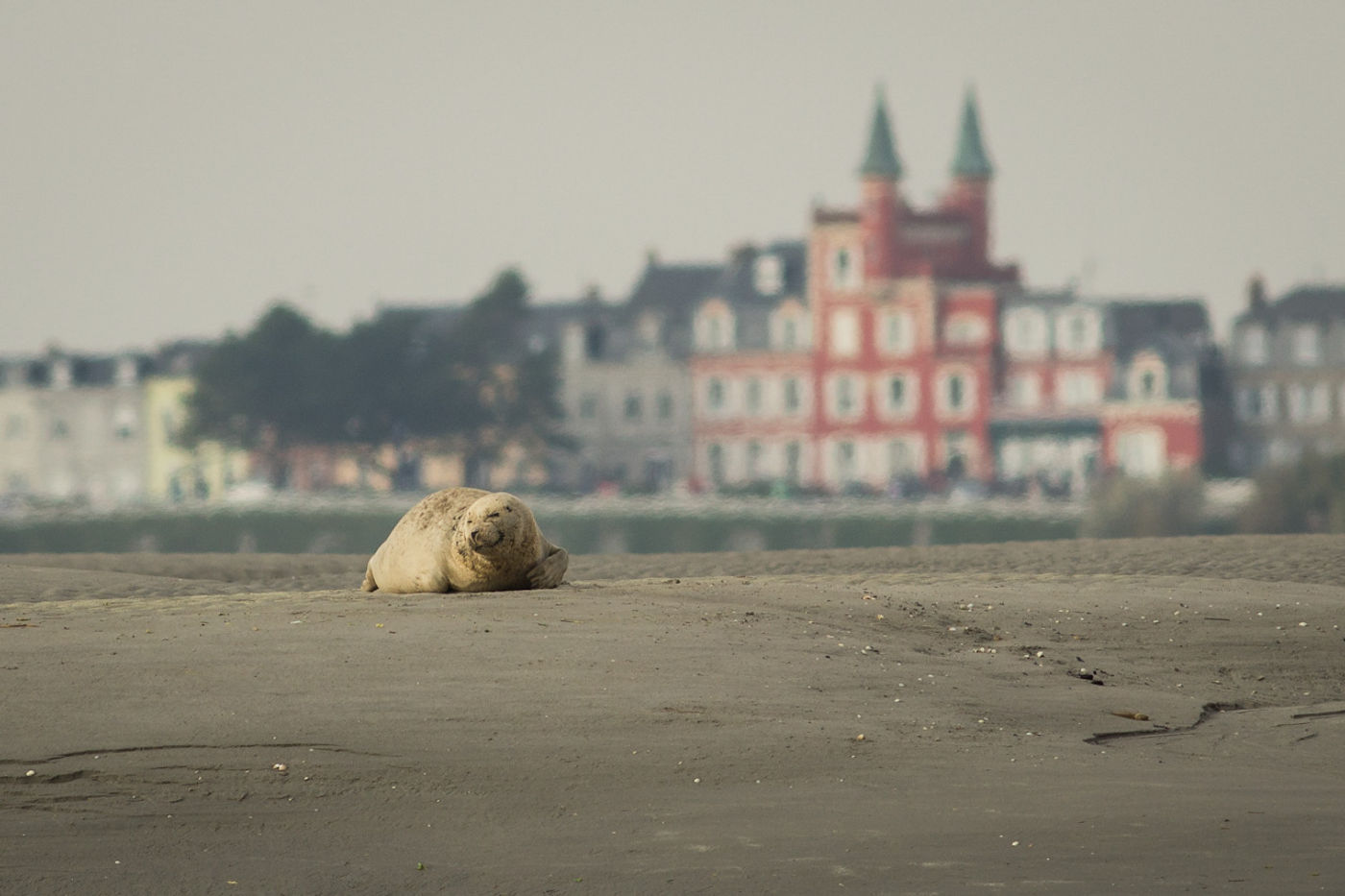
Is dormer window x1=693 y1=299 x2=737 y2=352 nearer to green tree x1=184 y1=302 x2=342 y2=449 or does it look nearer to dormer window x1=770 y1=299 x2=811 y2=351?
dormer window x1=770 y1=299 x2=811 y2=351

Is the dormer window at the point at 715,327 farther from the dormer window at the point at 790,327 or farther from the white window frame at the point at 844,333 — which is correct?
the white window frame at the point at 844,333

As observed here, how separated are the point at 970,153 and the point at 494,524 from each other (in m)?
105

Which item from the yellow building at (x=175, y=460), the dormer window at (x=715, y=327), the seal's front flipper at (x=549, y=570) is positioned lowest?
the seal's front flipper at (x=549, y=570)

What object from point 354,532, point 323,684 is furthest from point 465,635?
point 354,532

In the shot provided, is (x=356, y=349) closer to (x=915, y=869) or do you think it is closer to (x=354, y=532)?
(x=354, y=532)

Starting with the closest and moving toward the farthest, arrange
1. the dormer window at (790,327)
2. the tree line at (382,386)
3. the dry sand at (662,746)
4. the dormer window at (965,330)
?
the dry sand at (662,746) → the dormer window at (965,330) → the dormer window at (790,327) → the tree line at (382,386)

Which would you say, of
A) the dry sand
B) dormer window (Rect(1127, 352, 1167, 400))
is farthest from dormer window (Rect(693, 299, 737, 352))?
the dry sand

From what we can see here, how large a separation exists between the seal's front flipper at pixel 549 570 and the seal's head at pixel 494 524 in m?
0.48

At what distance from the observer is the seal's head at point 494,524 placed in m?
18.0

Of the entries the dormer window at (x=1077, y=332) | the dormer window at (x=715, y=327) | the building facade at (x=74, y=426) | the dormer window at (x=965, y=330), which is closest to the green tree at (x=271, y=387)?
the building facade at (x=74, y=426)

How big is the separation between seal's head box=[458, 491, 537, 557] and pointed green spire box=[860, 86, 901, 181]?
97.9 meters

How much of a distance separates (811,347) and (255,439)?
1317 inches

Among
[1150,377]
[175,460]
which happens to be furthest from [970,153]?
[175,460]

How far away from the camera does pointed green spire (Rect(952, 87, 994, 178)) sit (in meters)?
119
